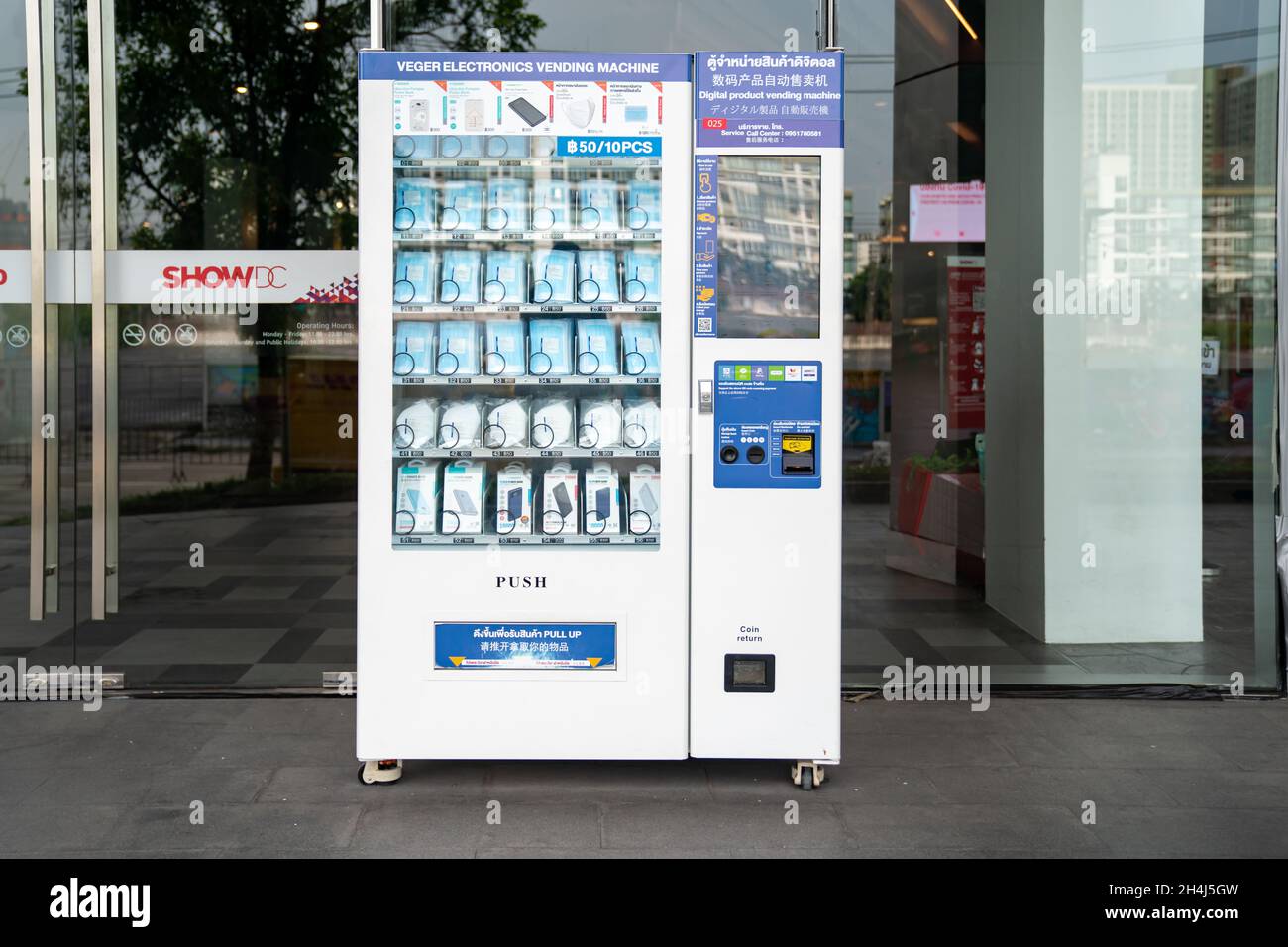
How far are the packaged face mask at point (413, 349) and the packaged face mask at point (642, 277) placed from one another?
0.84 m

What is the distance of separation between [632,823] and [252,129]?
15.3ft

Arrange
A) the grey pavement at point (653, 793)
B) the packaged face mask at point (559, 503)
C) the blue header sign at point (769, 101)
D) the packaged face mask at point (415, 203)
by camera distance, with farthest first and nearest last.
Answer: the packaged face mask at point (559, 503) < the packaged face mask at point (415, 203) < the blue header sign at point (769, 101) < the grey pavement at point (653, 793)

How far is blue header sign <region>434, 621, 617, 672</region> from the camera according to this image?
Result: 465cm

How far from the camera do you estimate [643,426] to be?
4734 mm

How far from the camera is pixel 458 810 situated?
456 cm

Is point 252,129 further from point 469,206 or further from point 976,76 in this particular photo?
point 976,76

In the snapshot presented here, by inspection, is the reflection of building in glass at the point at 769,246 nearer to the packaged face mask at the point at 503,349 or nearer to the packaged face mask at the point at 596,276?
the packaged face mask at the point at 596,276

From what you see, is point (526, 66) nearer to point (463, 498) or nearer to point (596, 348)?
point (596, 348)

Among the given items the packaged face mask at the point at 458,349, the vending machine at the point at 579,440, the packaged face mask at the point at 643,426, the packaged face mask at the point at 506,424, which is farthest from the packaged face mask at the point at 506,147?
the packaged face mask at the point at 643,426

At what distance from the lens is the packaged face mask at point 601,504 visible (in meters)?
4.77

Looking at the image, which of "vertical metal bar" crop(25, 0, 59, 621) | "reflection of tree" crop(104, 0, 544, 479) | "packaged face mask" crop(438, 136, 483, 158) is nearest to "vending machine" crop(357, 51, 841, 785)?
"packaged face mask" crop(438, 136, 483, 158)

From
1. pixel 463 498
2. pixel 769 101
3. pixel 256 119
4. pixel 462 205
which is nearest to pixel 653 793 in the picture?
pixel 463 498

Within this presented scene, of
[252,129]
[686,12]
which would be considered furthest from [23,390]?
[686,12]

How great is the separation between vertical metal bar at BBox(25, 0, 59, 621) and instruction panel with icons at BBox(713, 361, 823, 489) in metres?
4.02
